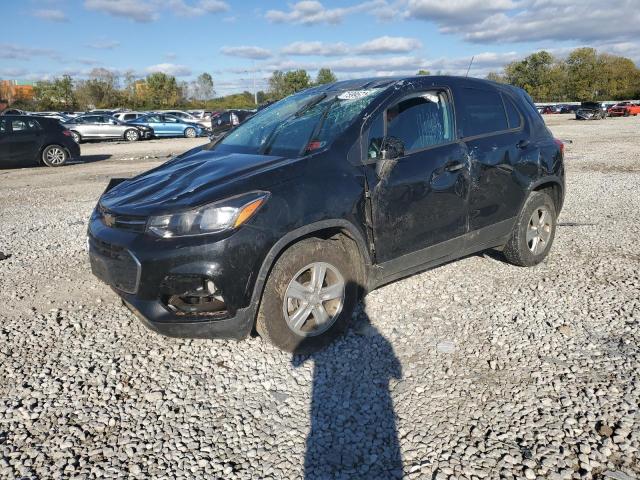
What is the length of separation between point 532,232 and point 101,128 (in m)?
24.6

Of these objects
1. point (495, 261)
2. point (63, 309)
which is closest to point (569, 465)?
point (495, 261)

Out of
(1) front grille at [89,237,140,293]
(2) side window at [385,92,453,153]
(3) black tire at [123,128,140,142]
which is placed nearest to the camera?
(1) front grille at [89,237,140,293]

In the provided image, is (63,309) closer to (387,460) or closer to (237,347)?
(237,347)

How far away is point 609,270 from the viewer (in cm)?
486

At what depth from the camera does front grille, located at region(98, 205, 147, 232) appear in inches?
123

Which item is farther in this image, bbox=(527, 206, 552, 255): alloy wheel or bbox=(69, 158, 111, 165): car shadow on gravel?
bbox=(69, 158, 111, 165): car shadow on gravel

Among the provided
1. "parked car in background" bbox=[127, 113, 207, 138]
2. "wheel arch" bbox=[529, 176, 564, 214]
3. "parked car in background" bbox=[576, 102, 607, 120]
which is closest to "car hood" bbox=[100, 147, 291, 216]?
"wheel arch" bbox=[529, 176, 564, 214]

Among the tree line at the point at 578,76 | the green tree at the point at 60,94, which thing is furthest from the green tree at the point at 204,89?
the tree line at the point at 578,76

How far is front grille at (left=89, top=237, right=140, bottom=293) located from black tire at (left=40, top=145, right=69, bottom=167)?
13.3m

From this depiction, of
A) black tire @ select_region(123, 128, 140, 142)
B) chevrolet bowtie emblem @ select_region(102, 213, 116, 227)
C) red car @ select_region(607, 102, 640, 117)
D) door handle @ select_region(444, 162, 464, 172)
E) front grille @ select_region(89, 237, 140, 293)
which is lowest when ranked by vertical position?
front grille @ select_region(89, 237, 140, 293)

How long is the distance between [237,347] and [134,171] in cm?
1086

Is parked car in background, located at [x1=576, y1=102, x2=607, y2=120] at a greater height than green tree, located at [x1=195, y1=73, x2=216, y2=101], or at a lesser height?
lesser

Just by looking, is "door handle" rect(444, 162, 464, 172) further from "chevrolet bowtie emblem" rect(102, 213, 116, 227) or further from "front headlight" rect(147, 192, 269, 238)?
"chevrolet bowtie emblem" rect(102, 213, 116, 227)

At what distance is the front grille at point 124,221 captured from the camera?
123 inches
